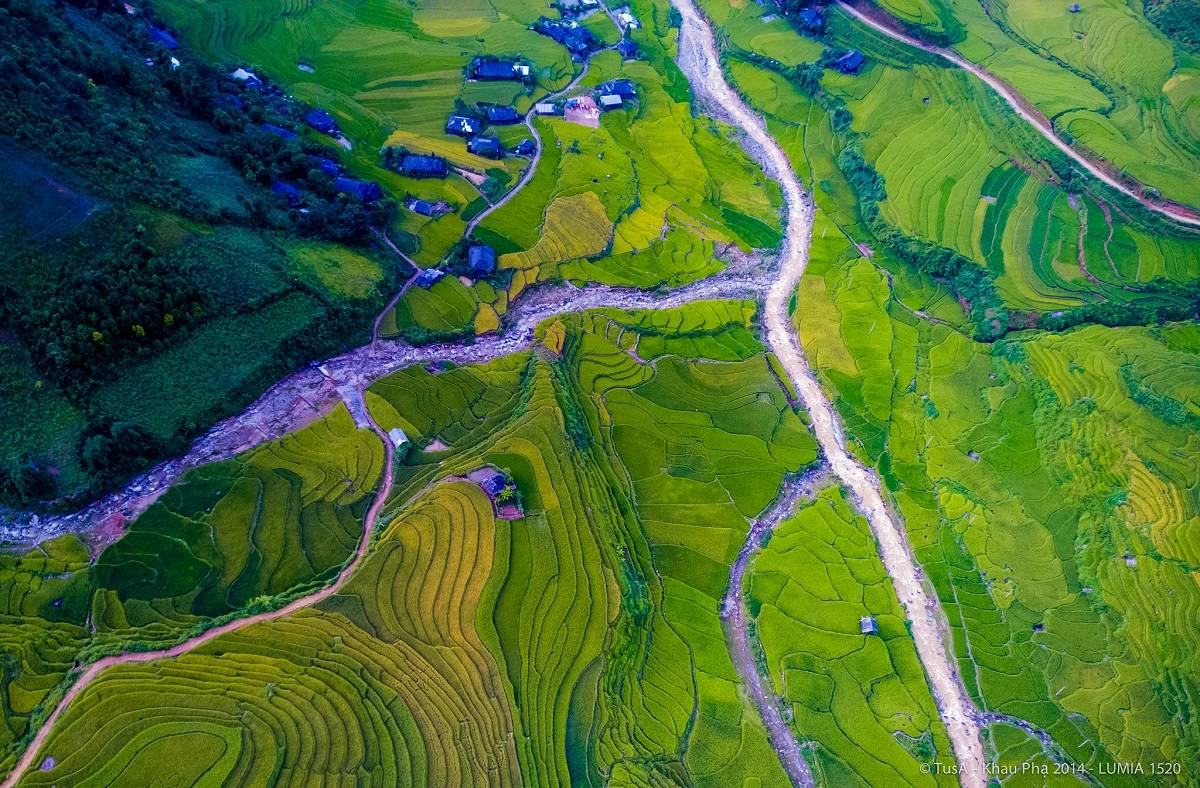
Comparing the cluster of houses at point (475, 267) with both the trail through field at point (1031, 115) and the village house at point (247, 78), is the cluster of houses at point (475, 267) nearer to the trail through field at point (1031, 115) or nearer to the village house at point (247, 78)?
the village house at point (247, 78)

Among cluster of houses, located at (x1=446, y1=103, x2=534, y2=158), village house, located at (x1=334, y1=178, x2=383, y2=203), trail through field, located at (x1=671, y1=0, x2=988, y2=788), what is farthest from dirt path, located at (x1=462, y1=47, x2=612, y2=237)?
trail through field, located at (x1=671, y1=0, x2=988, y2=788)

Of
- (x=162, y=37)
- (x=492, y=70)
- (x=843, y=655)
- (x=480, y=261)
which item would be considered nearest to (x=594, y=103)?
(x=492, y=70)

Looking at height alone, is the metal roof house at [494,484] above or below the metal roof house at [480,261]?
below

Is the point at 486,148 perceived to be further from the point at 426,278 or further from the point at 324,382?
the point at 324,382

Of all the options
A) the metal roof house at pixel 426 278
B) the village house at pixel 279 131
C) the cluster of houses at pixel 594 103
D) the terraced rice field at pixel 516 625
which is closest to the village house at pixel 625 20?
the cluster of houses at pixel 594 103

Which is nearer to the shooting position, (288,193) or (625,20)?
(288,193)

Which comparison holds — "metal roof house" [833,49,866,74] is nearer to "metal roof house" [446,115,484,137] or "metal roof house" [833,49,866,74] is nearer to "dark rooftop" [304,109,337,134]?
"metal roof house" [446,115,484,137]
